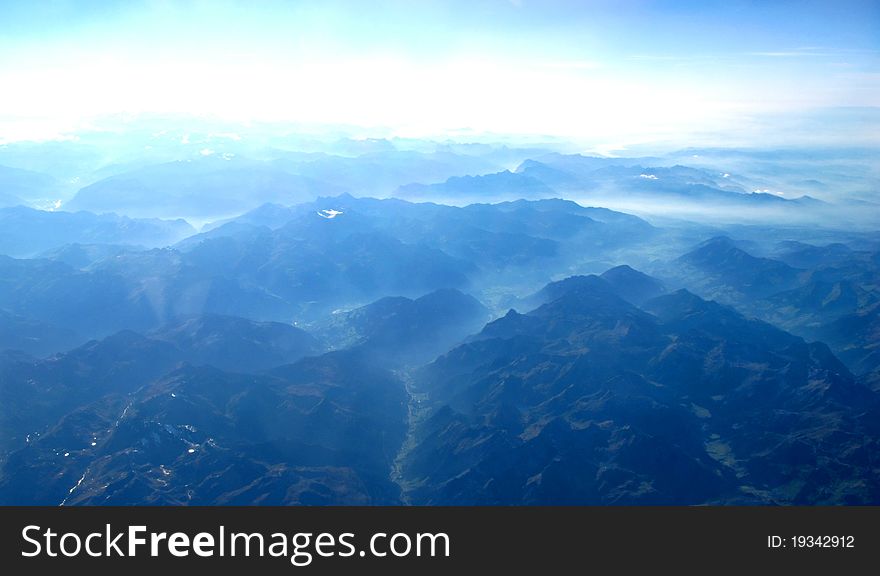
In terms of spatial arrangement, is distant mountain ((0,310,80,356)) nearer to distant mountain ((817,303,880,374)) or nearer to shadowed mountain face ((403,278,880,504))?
shadowed mountain face ((403,278,880,504))

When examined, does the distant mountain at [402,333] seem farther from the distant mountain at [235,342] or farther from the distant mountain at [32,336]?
the distant mountain at [32,336]

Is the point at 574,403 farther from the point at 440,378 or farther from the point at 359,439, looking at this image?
the point at 359,439

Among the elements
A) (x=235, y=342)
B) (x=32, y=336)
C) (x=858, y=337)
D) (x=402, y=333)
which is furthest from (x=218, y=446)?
(x=858, y=337)

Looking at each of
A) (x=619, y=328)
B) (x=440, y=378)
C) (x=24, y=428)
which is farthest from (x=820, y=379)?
(x=24, y=428)

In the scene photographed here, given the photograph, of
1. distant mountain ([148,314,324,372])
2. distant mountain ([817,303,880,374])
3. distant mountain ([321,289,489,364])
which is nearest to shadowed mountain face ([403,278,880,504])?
distant mountain ([817,303,880,374])

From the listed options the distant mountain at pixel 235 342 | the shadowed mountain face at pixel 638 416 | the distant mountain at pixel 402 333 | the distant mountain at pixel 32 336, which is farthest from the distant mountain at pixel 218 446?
the distant mountain at pixel 32 336

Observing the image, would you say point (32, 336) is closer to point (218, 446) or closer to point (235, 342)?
point (235, 342)
